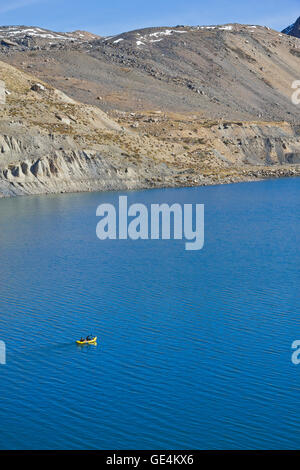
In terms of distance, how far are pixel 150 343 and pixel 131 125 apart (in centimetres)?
10888

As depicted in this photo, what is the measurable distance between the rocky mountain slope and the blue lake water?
4216 cm

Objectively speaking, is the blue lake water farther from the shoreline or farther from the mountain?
the mountain

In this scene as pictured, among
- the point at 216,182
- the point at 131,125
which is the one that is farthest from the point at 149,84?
the point at 216,182

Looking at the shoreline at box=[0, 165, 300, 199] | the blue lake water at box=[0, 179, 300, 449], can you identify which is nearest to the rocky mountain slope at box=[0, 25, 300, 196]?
the shoreline at box=[0, 165, 300, 199]

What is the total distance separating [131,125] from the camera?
137500 millimetres

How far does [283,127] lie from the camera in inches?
6344

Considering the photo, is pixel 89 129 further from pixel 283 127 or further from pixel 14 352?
pixel 14 352

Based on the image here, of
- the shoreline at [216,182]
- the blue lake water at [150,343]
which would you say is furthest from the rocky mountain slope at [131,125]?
the blue lake water at [150,343]

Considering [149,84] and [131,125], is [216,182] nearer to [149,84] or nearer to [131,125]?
[131,125]

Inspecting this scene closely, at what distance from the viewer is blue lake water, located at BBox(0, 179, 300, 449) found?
23.9 metres

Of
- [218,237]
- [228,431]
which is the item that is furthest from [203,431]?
[218,237]

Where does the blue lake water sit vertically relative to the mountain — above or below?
below

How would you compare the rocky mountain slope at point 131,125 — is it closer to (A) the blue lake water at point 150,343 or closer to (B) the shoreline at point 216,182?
(B) the shoreline at point 216,182

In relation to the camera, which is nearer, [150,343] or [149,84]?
[150,343]
